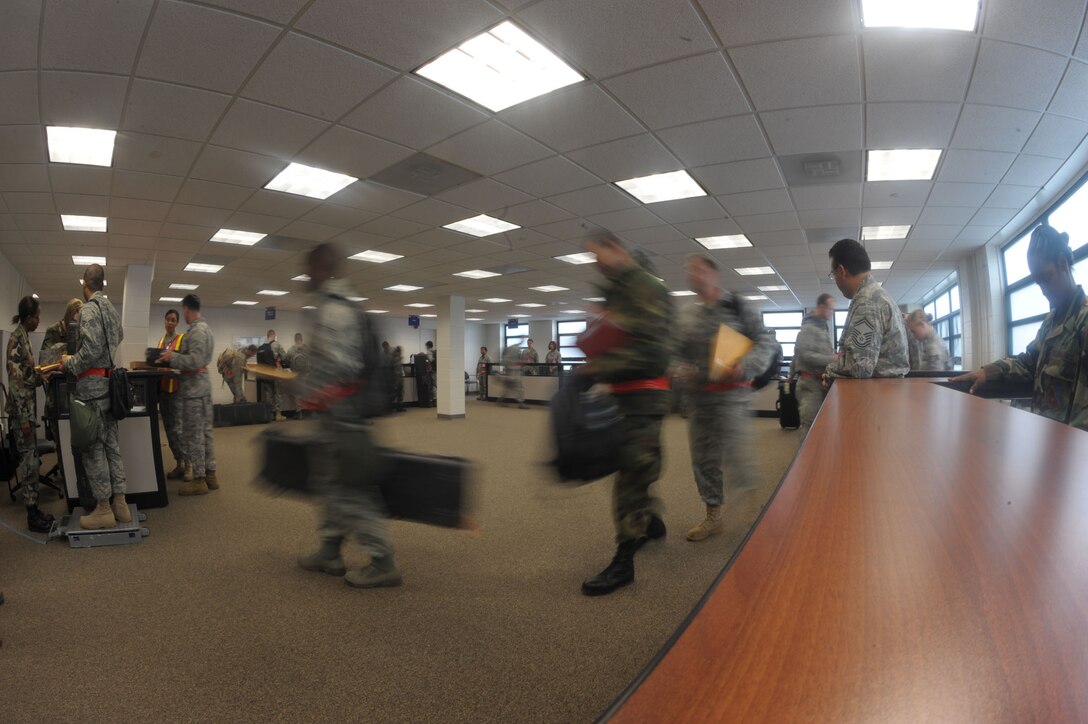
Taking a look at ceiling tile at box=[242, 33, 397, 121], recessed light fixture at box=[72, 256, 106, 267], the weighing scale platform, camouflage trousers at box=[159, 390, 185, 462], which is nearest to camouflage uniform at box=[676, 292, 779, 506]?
ceiling tile at box=[242, 33, 397, 121]

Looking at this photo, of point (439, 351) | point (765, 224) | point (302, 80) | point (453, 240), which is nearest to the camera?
point (302, 80)

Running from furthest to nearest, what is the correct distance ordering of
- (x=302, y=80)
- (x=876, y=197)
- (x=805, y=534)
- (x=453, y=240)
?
(x=453, y=240)
(x=876, y=197)
(x=302, y=80)
(x=805, y=534)

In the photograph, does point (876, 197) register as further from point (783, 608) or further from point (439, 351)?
point (439, 351)

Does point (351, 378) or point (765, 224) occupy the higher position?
point (765, 224)

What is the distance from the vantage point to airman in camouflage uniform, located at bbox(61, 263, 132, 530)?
2.50m

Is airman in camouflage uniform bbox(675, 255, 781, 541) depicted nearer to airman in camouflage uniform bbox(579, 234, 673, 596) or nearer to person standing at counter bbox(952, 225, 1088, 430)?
airman in camouflage uniform bbox(579, 234, 673, 596)

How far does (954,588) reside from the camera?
29 centimetres

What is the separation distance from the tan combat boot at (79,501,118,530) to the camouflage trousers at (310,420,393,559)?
150cm

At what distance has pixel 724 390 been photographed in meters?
2.25

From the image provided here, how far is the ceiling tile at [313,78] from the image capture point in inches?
98.7

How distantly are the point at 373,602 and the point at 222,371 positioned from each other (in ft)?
24.4

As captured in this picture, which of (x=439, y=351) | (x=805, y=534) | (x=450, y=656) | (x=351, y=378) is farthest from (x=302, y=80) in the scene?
(x=439, y=351)

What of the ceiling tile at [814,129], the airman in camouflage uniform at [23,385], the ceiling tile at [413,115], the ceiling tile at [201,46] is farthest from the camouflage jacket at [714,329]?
the airman in camouflage uniform at [23,385]

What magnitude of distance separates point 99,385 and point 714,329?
129 inches
